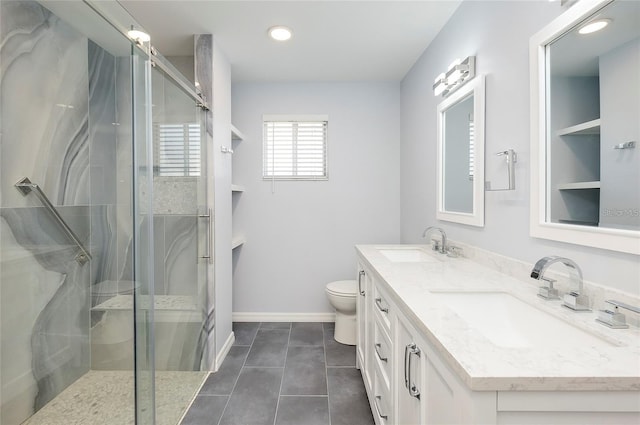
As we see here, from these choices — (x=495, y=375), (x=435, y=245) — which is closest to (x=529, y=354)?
(x=495, y=375)

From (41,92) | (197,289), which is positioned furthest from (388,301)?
(41,92)

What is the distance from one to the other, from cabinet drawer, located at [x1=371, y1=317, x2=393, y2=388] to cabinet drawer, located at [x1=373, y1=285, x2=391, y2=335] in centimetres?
3

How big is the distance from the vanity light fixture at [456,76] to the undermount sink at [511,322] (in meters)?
1.28

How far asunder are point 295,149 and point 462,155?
5.61ft

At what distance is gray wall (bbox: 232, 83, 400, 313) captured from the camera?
3.03m

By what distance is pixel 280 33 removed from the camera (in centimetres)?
212

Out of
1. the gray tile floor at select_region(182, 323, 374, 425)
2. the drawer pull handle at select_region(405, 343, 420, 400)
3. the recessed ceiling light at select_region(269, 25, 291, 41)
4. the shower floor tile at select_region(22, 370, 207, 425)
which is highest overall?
the recessed ceiling light at select_region(269, 25, 291, 41)

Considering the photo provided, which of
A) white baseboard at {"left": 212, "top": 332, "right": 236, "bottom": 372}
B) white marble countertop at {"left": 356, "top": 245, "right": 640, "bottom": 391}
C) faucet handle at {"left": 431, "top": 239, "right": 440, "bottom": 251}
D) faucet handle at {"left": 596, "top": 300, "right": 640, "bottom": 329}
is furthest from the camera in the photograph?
white baseboard at {"left": 212, "top": 332, "right": 236, "bottom": 372}

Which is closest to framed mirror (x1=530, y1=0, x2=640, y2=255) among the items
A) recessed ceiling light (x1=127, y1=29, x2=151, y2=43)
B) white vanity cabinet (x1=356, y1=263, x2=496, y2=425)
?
white vanity cabinet (x1=356, y1=263, x2=496, y2=425)

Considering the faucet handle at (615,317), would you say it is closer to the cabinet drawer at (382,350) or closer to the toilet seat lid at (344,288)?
the cabinet drawer at (382,350)

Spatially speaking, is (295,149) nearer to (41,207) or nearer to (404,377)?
(41,207)

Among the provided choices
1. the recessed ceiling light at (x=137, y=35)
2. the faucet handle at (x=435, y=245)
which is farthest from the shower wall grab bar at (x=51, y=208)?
the faucet handle at (x=435, y=245)

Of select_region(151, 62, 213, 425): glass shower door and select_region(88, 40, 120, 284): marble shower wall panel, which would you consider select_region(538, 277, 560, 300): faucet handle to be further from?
select_region(88, 40, 120, 284): marble shower wall panel

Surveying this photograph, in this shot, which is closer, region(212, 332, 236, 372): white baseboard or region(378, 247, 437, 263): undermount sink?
region(378, 247, 437, 263): undermount sink
